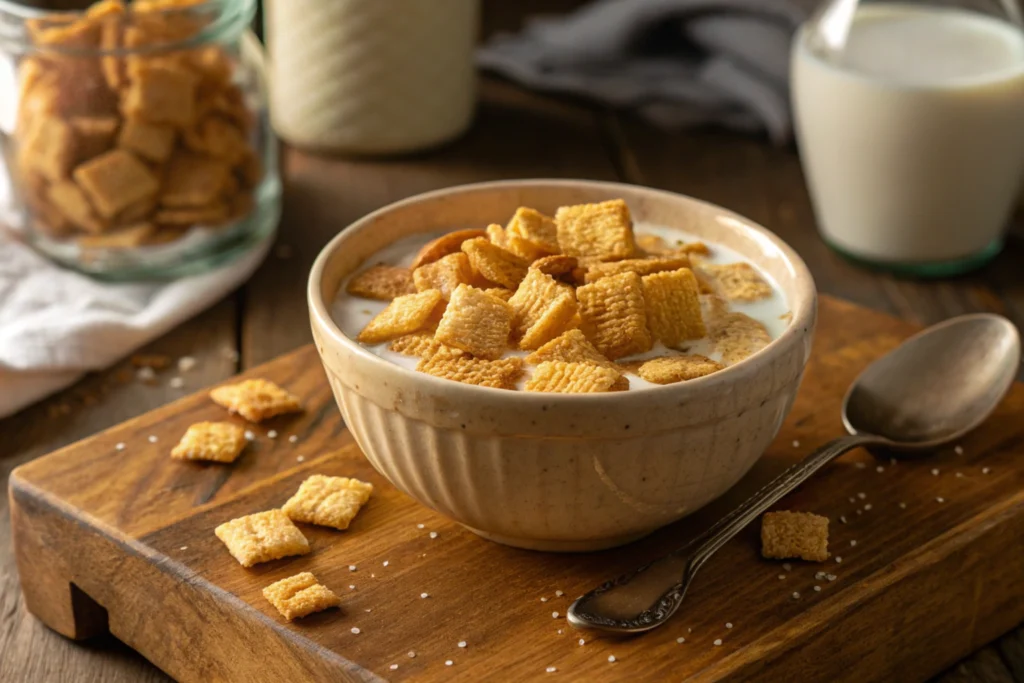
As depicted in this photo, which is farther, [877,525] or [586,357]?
[877,525]

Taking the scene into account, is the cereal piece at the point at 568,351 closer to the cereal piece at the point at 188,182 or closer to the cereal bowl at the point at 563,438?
the cereal bowl at the point at 563,438

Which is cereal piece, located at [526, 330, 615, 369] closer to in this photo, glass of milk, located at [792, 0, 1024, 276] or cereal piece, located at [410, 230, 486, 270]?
cereal piece, located at [410, 230, 486, 270]

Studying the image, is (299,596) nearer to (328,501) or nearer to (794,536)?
(328,501)

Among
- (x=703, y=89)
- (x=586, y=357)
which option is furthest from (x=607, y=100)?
(x=586, y=357)

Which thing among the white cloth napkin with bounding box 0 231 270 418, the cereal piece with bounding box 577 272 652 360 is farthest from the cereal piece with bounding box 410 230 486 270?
the white cloth napkin with bounding box 0 231 270 418

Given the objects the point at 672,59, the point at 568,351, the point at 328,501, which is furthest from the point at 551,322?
the point at 672,59

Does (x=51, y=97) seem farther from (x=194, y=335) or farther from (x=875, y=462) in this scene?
(x=875, y=462)
